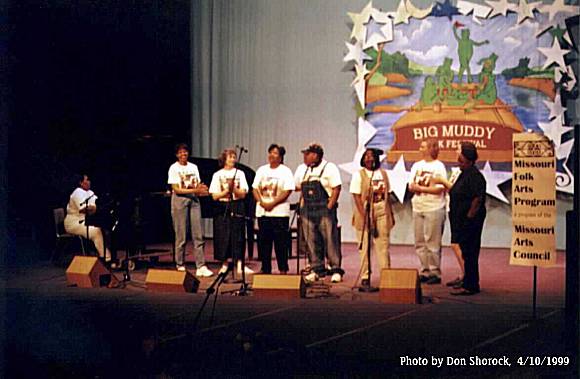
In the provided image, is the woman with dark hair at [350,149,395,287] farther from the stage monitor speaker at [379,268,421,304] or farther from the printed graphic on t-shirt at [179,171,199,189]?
the printed graphic on t-shirt at [179,171,199,189]

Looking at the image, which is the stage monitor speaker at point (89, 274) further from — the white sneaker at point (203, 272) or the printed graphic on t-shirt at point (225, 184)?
the printed graphic on t-shirt at point (225, 184)

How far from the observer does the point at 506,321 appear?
289 inches

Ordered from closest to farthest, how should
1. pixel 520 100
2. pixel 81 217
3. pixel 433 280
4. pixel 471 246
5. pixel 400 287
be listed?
pixel 400 287, pixel 471 246, pixel 433 280, pixel 81 217, pixel 520 100

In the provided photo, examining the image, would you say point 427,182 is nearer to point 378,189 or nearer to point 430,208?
point 430,208

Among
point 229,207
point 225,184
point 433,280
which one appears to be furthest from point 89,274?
point 433,280

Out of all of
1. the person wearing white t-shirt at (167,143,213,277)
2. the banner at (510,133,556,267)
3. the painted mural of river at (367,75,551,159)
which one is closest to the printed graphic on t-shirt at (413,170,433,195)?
the banner at (510,133,556,267)

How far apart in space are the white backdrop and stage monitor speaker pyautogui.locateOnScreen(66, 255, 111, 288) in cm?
590

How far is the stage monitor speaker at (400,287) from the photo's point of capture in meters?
8.16

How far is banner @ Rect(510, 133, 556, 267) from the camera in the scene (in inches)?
281

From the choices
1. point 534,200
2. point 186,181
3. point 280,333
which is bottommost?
point 280,333

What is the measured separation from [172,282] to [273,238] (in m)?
1.33

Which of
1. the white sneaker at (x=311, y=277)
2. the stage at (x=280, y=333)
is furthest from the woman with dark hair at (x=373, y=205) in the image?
the white sneaker at (x=311, y=277)

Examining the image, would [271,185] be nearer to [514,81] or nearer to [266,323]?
[266,323]

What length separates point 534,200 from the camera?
23.6ft
